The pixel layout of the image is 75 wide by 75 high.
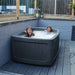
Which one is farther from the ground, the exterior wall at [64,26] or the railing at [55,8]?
the railing at [55,8]

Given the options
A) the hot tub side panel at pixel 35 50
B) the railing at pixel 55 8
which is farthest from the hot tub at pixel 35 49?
the railing at pixel 55 8

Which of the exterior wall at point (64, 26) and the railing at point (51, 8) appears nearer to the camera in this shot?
the railing at point (51, 8)

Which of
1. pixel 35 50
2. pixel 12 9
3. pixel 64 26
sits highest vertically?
pixel 12 9

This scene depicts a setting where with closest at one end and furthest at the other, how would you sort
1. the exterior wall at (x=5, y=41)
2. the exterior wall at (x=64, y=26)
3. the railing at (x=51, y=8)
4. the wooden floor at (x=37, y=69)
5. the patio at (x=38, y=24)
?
the wooden floor at (x=37, y=69)
the patio at (x=38, y=24)
the exterior wall at (x=5, y=41)
the railing at (x=51, y=8)
the exterior wall at (x=64, y=26)

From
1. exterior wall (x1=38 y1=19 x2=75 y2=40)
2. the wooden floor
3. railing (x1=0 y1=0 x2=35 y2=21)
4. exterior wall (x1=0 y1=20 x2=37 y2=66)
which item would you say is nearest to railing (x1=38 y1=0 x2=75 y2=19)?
exterior wall (x1=38 y1=19 x2=75 y2=40)

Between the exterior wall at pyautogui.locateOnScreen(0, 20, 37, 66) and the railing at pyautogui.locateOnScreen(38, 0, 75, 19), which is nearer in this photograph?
the exterior wall at pyautogui.locateOnScreen(0, 20, 37, 66)

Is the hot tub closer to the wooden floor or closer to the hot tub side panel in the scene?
the hot tub side panel

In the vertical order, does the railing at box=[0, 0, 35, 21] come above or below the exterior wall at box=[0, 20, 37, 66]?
above

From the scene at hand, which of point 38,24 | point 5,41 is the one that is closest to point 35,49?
point 5,41

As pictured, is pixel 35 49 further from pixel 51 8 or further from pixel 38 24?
pixel 51 8

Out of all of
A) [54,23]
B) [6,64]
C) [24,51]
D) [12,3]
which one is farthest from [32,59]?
[54,23]

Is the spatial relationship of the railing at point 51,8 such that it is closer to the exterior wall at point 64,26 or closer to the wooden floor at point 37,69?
the exterior wall at point 64,26

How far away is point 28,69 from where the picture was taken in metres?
3.02

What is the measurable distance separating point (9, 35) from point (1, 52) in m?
0.48
